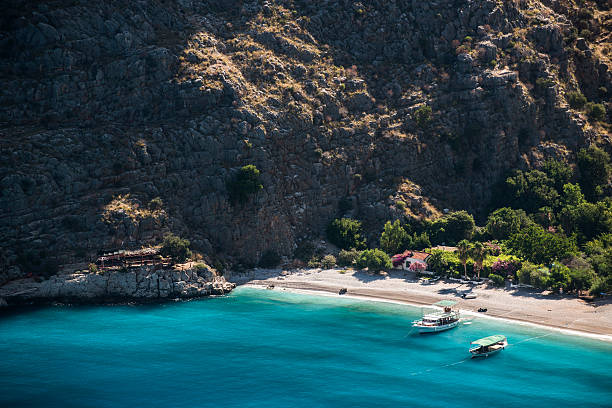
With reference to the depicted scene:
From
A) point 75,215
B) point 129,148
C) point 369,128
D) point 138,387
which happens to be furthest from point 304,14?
point 138,387

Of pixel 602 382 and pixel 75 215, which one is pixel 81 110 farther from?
pixel 602 382

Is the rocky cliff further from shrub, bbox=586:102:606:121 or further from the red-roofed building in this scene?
the red-roofed building

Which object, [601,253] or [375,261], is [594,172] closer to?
[601,253]

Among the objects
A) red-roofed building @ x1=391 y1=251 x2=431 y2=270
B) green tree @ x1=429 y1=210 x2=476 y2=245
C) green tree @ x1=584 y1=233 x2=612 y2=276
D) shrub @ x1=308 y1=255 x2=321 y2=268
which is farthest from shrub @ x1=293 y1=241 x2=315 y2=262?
green tree @ x1=584 y1=233 x2=612 y2=276

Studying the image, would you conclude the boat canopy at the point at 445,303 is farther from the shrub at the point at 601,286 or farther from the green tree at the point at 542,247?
the green tree at the point at 542,247

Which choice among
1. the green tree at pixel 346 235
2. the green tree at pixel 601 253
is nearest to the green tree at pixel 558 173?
the green tree at pixel 601 253
